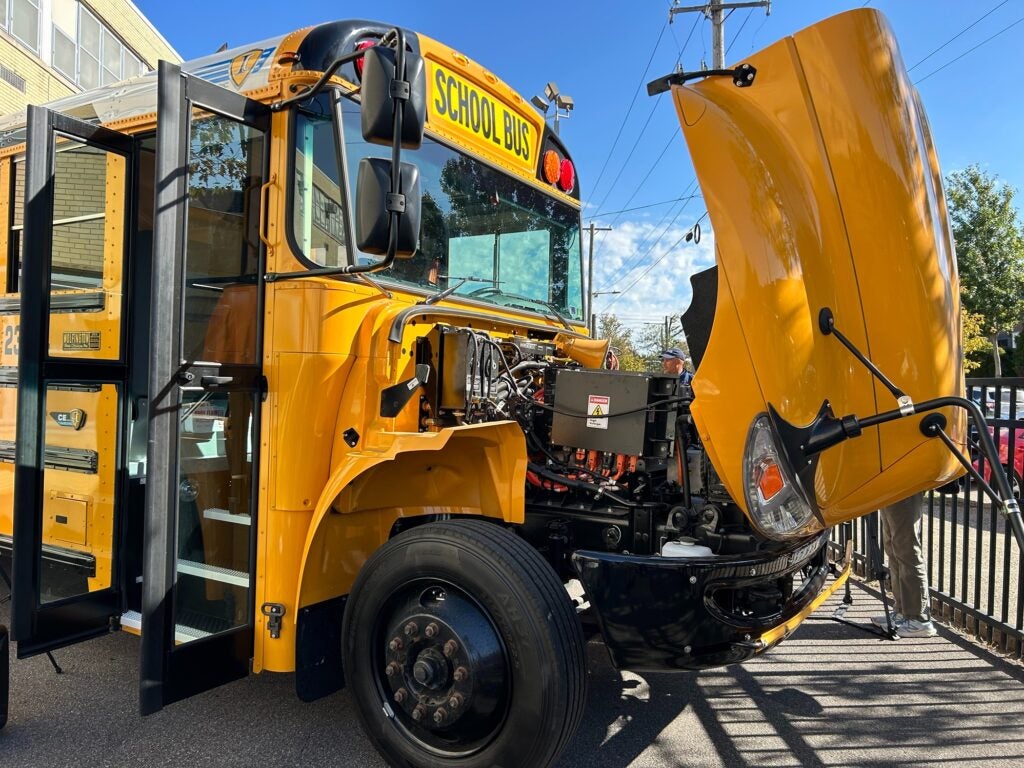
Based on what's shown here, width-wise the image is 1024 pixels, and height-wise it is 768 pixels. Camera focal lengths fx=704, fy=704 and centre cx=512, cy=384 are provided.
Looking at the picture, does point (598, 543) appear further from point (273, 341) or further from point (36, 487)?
point (36, 487)

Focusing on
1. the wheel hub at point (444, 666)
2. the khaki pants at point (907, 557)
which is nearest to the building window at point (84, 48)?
the wheel hub at point (444, 666)

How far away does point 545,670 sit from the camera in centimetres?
238

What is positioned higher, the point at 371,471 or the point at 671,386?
the point at 671,386

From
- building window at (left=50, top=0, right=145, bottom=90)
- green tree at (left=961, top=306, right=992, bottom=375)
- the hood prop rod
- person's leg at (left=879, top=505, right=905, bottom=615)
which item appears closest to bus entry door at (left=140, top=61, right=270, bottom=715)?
the hood prop rod

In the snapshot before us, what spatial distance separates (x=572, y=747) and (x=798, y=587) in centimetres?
118

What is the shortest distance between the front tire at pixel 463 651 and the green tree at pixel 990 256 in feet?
88.8

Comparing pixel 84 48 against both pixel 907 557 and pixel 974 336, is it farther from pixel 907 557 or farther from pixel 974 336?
pixel 974 336

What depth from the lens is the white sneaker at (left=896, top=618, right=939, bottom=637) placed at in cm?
439

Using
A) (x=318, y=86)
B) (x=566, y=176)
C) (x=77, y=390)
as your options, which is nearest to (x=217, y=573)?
(x=77, y=390)

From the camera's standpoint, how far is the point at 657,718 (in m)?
3.29

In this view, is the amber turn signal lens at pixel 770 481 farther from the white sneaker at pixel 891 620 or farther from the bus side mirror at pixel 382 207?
the white sneaker at pixel 891 620

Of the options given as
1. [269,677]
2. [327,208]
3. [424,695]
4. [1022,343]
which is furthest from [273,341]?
[1022,343]

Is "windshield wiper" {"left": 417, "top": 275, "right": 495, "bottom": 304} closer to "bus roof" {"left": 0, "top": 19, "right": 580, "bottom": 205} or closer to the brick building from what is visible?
"bus roof" {"left": 0, "top": 19, "right": 580, "bottom": 205}

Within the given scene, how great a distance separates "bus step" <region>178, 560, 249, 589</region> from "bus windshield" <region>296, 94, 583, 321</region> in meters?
1.33
